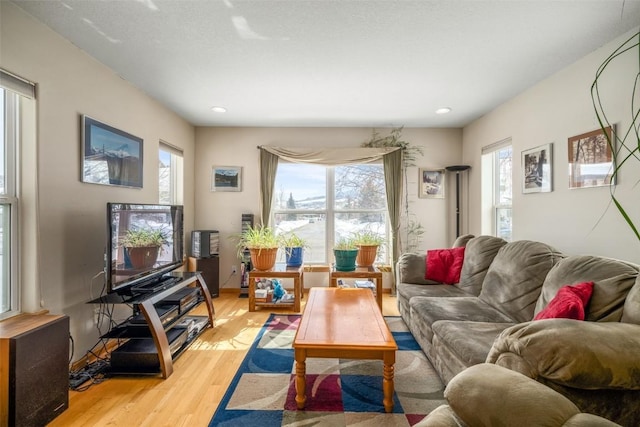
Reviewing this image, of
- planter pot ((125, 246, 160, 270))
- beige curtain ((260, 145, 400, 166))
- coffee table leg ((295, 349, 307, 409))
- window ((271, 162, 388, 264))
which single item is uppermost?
beige curtain ((260, 145, 400, 166))

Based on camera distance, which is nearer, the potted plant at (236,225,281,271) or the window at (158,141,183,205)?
the potted plant at (236,225,281,271)

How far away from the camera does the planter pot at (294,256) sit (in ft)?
12.2

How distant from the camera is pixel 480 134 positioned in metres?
3.93

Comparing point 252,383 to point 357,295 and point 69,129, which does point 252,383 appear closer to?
point 357,295

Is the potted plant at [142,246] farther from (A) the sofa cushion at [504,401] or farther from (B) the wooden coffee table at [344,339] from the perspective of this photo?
(A) the sofa cushion at [504,401]

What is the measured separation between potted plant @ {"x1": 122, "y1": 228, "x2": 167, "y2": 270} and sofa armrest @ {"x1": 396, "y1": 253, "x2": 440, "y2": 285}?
7.91ft

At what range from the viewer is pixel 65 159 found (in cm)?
222

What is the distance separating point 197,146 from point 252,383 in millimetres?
3388

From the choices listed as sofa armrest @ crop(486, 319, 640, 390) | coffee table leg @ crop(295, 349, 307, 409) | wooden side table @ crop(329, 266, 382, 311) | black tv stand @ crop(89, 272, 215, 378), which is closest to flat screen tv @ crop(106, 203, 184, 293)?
black tv stand @ crop(89, 272, 215, 378)

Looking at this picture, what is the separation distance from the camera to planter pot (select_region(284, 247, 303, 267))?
147 inches

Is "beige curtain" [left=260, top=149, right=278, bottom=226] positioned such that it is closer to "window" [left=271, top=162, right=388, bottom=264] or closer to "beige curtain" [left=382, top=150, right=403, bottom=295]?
"window" [left=271, top=162, right=388, bottom=264]

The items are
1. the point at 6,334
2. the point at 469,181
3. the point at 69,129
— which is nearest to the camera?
the point at 6,334

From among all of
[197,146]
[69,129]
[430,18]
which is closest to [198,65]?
[69,129]

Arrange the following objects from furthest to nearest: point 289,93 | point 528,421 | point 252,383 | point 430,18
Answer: point 289,93
point 252,383
point 430,18
point 528,421
